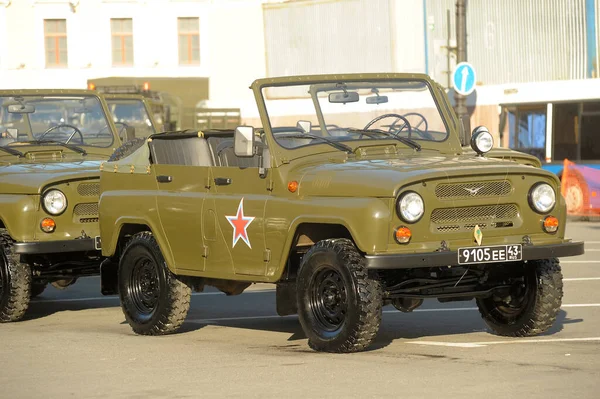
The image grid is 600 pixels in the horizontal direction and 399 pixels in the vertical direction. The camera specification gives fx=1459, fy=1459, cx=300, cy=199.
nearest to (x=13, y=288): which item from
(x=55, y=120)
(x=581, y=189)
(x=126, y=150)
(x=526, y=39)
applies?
(x=126, y=150)

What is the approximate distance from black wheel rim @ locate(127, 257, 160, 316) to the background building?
17519 millimetres

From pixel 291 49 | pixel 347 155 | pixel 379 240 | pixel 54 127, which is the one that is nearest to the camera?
pixel 379 240

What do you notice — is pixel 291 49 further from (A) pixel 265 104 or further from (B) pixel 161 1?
(A) pixel 265 104

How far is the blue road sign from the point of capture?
3150 centimetres

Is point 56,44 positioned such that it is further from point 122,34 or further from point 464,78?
point 464,78

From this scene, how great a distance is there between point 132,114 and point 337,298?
9341 mm

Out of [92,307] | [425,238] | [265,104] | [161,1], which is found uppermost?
[161,1]

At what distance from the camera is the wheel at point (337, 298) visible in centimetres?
966

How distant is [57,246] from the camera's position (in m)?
12.8

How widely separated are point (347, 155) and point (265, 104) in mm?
792

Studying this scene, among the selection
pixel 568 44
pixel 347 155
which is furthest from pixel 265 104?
pixel 568 44

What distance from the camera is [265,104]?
11.1m

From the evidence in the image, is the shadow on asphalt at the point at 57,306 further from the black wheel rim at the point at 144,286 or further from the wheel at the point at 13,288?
the black wheel rim at the point at 144,286

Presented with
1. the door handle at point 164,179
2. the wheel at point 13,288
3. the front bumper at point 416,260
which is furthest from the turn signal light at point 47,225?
the front bumper at point 416,260
